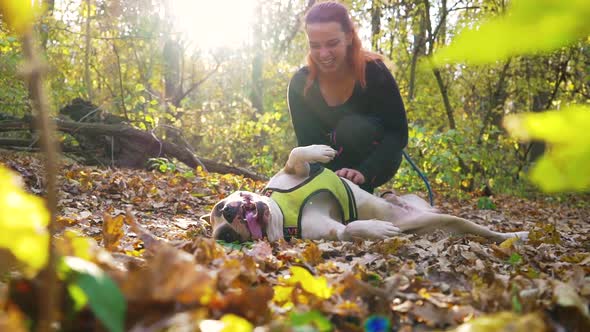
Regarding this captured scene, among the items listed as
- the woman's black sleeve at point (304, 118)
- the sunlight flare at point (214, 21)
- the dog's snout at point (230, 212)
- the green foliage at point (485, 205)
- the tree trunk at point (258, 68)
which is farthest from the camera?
the tree trunk at point (258, 68)

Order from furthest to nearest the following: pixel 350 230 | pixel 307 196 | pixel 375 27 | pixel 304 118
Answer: pixel 375 27 < pixel 304 118 < pixel 307 196 < pixel 350 230

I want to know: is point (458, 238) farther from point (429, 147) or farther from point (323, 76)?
point (429, 147)

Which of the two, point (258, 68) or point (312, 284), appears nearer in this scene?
point (312, 284)

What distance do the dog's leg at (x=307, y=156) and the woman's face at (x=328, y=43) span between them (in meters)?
1.12

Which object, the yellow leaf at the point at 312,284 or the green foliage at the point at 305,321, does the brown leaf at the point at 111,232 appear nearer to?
the yellow leaf at the point at 312,284

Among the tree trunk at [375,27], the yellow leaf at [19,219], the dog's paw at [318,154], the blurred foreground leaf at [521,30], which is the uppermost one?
the tree trunk at [375,27]

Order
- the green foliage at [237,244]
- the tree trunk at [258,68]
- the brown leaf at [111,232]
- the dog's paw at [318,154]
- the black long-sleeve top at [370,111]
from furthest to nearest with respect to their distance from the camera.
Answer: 1. the tree trunk at [258,68]
2. the black long-sleeve top at [370,111]
3. the dog's paw at [318,154]
4. the green foliage at [237,244]
5. the brown leaf at [111,232]

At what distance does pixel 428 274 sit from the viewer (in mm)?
1916

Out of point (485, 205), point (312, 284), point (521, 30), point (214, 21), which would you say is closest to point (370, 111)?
point (312, 284)

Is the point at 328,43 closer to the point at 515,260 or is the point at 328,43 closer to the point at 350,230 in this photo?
the point at 350,230

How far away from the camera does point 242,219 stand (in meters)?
2.85

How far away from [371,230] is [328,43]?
1825mm

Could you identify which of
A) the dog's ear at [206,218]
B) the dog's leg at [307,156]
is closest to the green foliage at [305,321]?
the dog's leg at [307,156]

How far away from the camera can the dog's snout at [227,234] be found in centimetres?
289
